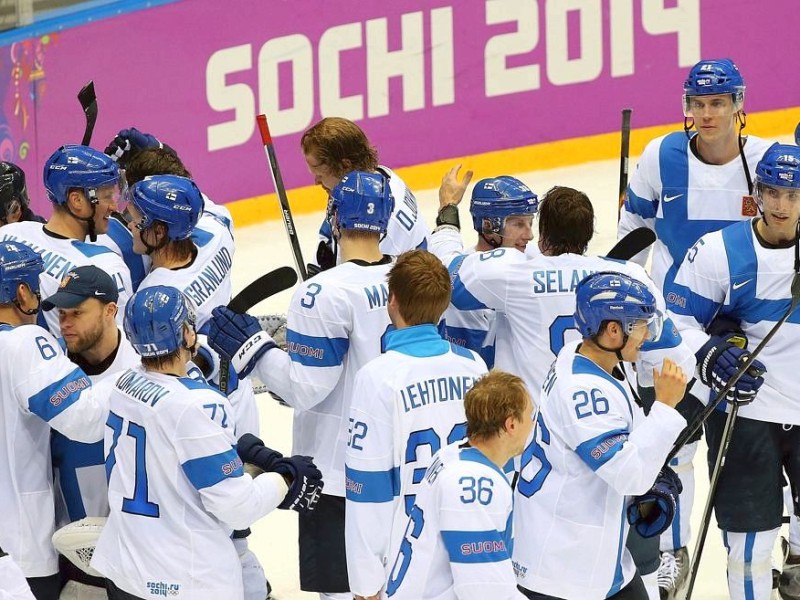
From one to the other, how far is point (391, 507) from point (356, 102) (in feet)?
19.8

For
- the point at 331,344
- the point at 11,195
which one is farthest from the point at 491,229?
the point at 11,195

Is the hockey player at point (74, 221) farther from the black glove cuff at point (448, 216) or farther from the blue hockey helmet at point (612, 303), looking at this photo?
the blue hockey helmet at point (612, 303)

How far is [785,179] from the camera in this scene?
504 cm

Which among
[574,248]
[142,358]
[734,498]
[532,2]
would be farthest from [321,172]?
[532,2]

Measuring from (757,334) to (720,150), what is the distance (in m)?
1.02

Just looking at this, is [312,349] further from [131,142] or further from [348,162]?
[131,142]

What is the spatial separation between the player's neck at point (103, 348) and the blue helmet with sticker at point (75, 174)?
2.46 feet

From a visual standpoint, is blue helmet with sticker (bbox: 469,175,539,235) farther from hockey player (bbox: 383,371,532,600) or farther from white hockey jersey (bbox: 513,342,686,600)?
hockey player (bbox: 383,371,532,600)

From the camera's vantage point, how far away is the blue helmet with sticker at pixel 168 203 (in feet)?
15.5

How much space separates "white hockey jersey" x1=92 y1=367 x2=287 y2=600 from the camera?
398 centimetres

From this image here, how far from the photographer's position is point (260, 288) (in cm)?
462

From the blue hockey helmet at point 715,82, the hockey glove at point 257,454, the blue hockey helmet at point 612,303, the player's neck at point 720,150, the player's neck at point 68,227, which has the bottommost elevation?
the hockey glove at point 257,454

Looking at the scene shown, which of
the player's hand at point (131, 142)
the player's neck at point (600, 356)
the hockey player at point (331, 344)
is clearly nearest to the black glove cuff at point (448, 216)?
the hockey player at point (331, 344)

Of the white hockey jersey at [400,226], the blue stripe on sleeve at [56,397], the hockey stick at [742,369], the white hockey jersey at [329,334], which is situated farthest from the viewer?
the white hockey jersey at [400,226]
